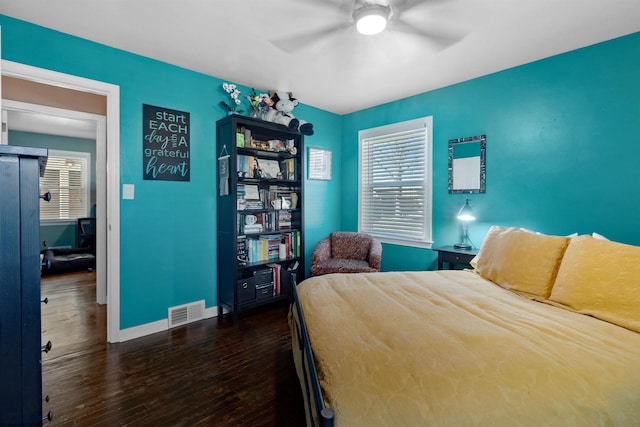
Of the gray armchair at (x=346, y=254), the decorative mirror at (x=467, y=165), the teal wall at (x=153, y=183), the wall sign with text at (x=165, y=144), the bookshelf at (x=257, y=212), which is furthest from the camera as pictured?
the gray armchair at (x=346, y=254)

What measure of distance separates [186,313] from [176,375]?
0.95 metres

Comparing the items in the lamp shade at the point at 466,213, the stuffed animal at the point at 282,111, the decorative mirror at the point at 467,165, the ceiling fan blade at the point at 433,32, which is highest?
the ceiling fan blade at the point at 433,32

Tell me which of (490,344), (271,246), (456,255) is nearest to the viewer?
(490,344)

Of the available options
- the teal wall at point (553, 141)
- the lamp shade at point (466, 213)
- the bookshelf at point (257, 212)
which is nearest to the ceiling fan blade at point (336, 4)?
the bookshelf at point (257, 212)

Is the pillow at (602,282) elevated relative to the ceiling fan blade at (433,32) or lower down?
lower down

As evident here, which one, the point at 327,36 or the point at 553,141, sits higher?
the point at 327,36

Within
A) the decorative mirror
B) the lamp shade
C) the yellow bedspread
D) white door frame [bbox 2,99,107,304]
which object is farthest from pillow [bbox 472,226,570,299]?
white door frame [bbox 2,99,107,304]

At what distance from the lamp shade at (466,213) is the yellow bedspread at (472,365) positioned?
153 cm

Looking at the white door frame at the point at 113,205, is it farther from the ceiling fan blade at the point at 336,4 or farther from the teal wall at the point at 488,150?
the ceiling fan blade at the point at 336,4

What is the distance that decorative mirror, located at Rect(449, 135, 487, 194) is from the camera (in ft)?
10.3

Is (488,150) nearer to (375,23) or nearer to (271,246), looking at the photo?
(375,23)

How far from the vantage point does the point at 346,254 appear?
3947 millimetres

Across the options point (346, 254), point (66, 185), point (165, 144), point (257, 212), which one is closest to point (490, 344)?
point (257, 212)

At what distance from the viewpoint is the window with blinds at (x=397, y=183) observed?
12.0ft
